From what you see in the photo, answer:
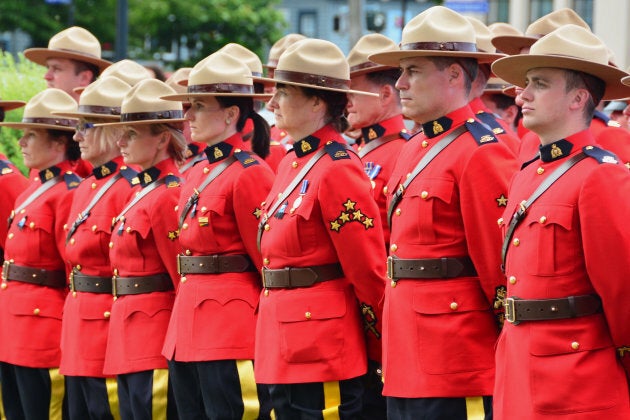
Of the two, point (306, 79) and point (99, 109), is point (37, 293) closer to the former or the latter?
point (99, 109)

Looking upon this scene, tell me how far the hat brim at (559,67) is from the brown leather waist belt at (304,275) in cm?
142

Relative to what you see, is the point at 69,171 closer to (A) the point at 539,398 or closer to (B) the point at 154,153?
(B) the point at 154,153

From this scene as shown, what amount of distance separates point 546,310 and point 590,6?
15135 millimetres

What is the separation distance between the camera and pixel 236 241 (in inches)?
283

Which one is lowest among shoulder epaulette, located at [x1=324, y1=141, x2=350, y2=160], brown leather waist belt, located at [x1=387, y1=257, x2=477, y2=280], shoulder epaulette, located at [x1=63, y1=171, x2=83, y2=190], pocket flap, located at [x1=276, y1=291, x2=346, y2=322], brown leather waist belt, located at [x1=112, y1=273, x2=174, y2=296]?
brown leather waist belt, located at [x1=112, y1=273, x2=174, y2=296]

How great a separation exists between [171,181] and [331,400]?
1.87 m

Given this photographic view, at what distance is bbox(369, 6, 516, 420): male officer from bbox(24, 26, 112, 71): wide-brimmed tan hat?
4916 millimetres

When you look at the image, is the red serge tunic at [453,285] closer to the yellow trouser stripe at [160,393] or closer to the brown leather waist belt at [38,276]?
the yellow trouser stripe at [160,393]

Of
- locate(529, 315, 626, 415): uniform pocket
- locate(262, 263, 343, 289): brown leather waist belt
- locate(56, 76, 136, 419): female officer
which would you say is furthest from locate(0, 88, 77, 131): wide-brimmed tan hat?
locate(529, 315, 626, 415): uniform pocket

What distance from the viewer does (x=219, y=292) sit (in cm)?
716

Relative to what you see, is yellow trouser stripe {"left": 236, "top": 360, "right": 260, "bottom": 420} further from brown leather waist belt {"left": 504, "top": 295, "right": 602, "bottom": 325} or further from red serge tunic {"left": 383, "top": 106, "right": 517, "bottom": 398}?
brown leather waist belt {"left": 504, "top": 295, "right": 602, "bottom": 325}

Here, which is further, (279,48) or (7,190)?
(279,48)

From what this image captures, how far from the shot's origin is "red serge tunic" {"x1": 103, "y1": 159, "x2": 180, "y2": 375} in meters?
7.57

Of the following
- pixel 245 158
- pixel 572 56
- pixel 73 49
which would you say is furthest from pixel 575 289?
pixel 73 49
